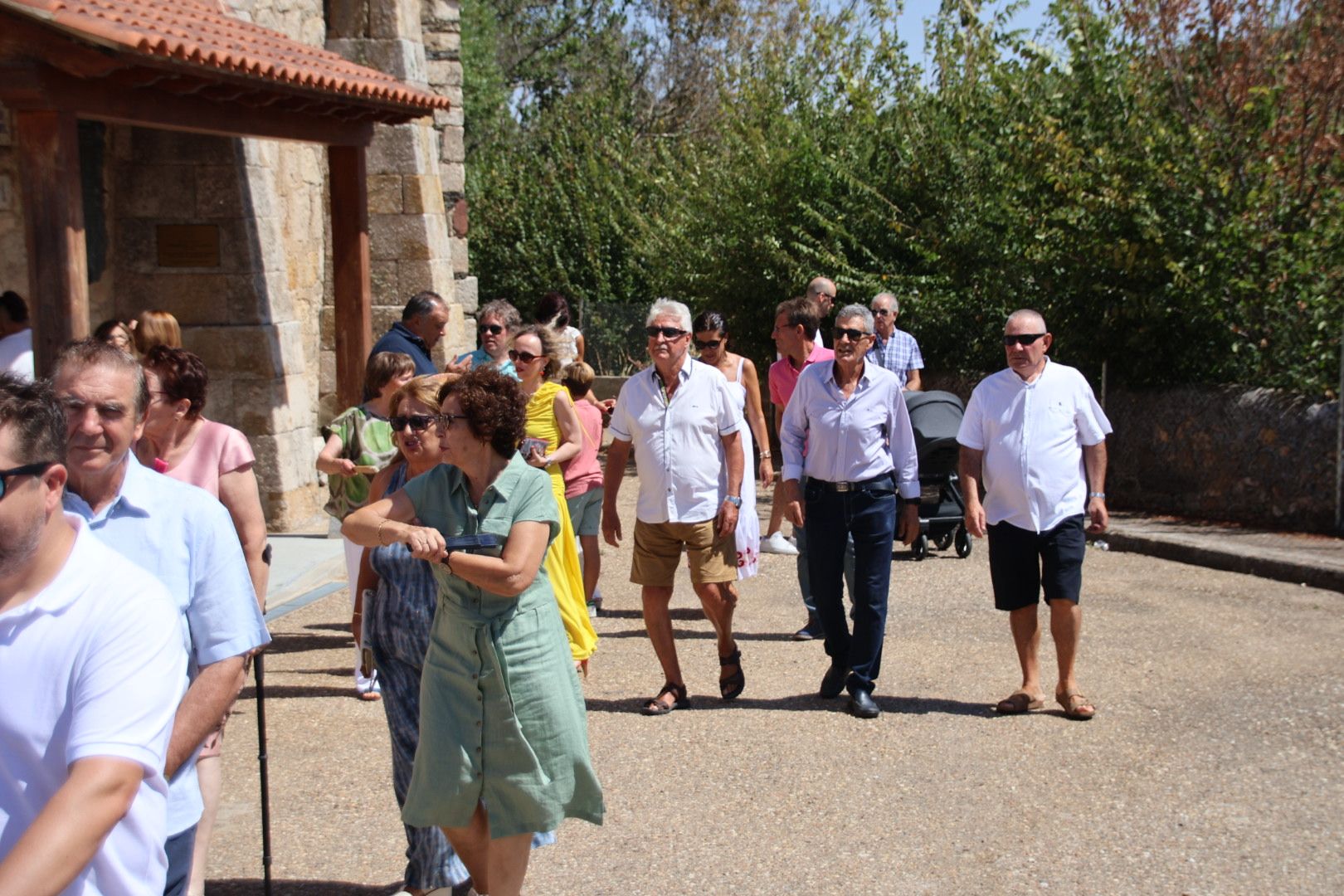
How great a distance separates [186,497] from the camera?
307 cm

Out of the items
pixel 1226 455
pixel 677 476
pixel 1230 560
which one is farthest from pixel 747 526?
pixel 1226 455

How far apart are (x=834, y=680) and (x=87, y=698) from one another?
15.9ft

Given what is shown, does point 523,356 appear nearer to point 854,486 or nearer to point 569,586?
→ point 569,586

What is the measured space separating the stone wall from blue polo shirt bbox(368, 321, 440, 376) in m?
6.80

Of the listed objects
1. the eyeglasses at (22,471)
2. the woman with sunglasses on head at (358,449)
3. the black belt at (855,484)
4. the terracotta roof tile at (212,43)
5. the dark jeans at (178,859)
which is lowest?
the dark jeans at (178,859)

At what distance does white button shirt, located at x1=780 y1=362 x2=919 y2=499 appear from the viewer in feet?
21.3

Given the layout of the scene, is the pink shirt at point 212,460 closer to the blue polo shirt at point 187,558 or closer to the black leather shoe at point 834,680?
the blue polo shirt at point 187,558

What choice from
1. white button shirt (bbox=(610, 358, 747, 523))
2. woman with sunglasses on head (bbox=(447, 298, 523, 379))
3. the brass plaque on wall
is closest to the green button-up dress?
white button shirt (bbox=(610, 358, 747, 523))

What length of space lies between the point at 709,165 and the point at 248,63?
10.2m

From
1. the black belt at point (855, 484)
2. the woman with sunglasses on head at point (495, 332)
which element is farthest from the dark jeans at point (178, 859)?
the woman with sunglasses on head at point (495, 332)

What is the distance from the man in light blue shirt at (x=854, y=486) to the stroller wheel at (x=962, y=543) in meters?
3.85

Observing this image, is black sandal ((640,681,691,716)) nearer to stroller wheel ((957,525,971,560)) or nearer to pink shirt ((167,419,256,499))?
pink shirt ((167,419,256,499))

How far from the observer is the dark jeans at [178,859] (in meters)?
2.90

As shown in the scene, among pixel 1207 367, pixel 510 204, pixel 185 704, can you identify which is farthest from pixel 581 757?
pixel 510 204
